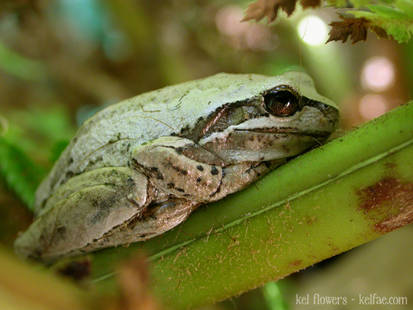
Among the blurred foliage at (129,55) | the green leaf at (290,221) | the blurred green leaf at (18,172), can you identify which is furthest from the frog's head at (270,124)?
the blurred foliage at (129,55)

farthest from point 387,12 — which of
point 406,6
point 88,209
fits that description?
point 88,209

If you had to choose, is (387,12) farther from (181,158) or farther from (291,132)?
(181,158)

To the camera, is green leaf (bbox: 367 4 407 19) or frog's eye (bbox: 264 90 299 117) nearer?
green leaf (bbox: 367 4 407 19)

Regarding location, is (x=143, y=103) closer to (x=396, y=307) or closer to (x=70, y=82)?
(x=396, y=307)

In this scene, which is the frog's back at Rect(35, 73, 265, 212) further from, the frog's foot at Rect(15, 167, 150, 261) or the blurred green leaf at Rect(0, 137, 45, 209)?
the blurred green leaf at Rect(0, 137, 45, 209)

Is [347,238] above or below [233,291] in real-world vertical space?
above

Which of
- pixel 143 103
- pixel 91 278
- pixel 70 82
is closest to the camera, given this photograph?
pixel 91 278

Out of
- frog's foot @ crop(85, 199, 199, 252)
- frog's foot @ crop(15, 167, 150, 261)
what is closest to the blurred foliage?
frog's foot @ crop(15, 167, 150, 261)

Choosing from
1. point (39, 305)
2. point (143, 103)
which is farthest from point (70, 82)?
point (39, 305)
